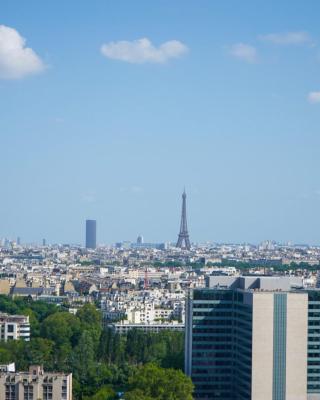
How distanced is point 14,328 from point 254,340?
74.0 ft

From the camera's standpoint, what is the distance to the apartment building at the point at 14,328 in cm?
6075

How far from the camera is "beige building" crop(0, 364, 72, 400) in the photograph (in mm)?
34938

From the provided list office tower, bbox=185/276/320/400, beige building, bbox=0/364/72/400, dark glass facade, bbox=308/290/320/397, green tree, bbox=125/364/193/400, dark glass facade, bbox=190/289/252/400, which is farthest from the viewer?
dark glass facade, bbox=190/289/252/400

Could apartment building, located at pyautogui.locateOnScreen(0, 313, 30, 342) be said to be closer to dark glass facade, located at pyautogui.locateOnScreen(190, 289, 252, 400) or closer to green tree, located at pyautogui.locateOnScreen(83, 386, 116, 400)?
green tree, located at pyautogui.locateOnScreen(83, 386, 116, 400)

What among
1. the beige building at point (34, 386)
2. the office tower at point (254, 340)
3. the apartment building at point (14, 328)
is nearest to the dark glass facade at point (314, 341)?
the office tower at point (254, 340)

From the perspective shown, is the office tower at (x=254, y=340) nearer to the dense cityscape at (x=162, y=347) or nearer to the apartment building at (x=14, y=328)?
the dense cityscape at (x=162, y=347)

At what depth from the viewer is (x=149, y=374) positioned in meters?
40.3

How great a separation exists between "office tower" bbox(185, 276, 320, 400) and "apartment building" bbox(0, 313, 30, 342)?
18107 millimetres

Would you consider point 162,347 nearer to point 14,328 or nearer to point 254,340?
point 14,328

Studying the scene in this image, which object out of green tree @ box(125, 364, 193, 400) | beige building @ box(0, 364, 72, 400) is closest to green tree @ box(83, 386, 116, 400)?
green tree @ box(125, 364, 193, 400)

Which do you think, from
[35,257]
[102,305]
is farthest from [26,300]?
[35,257]

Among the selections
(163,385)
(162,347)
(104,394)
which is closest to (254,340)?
(163,385)

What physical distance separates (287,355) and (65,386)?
11.1 m

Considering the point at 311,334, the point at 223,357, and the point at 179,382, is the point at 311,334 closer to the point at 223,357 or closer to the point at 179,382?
the point at 223,357
